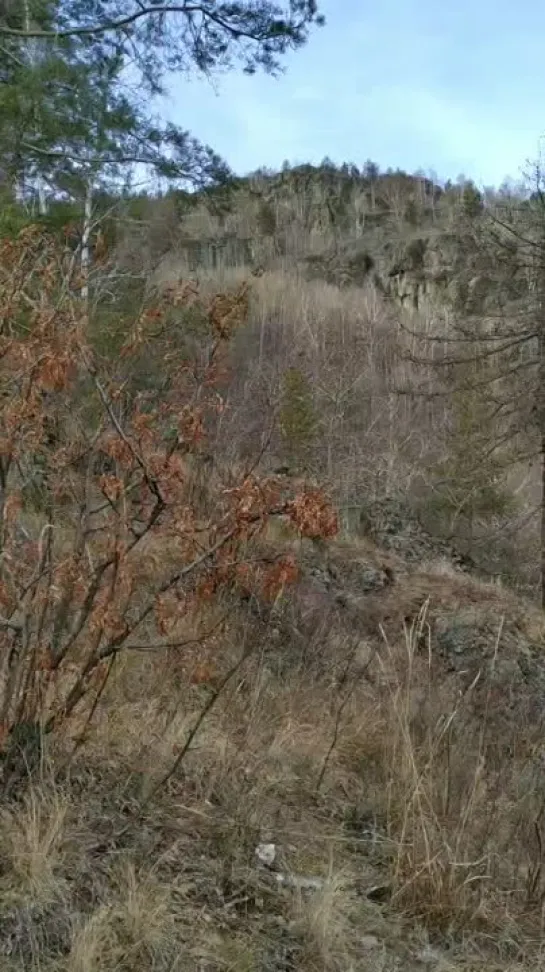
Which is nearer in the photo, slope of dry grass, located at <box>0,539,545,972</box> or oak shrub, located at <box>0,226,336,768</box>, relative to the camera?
slope of dry grass, located at <box>0,539,545,972</box>

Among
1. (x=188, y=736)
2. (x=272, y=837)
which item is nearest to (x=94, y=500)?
(x=188, y=736)

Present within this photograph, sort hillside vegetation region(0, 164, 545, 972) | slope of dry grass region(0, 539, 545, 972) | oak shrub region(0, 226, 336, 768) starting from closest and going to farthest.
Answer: slope of dry grass region(0, 539, 545, 972), hillside vegetation region(0, 164, 545, 972), oak shrub region(0, 226, 336, 768)

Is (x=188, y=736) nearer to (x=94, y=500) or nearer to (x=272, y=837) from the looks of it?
(x=272, y=837)

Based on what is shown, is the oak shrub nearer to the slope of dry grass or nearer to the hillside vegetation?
the hillside vegetation

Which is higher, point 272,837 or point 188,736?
point 188,736

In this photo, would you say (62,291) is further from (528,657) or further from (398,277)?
(398,277)

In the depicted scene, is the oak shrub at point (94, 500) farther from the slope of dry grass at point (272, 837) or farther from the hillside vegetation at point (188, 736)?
the slope of dry grass at point (272, 837)

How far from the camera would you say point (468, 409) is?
58.5 ft

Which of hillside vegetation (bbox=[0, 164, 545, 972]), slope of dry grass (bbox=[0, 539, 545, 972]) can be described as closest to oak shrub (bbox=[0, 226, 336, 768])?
hillside vegetation (bbox=[0, 164, 545, 972])

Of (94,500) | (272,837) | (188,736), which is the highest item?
(94,500)

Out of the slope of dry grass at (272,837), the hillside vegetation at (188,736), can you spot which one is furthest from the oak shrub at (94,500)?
the slope of dry grass at (272,837)

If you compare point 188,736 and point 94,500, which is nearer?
point 94,500

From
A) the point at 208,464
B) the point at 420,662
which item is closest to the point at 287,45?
the point at 208,464

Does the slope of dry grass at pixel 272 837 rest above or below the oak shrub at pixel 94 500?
below
